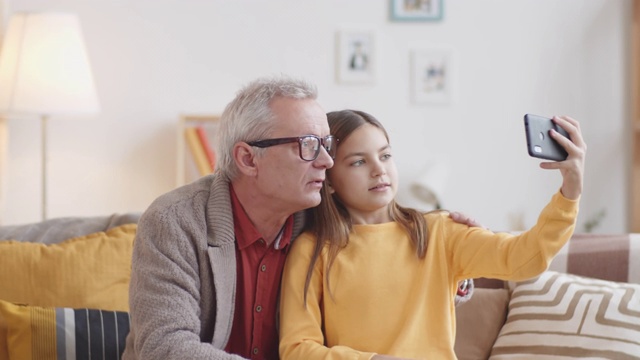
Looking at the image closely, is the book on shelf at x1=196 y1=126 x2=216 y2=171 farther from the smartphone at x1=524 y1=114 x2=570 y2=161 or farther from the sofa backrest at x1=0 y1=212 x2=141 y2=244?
the smartphone at x1=524 y1=114 x2=570 y2=161

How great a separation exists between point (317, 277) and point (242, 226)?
0.20 meters

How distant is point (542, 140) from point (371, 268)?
49 centimetres

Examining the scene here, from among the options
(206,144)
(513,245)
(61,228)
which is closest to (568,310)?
(513,245)

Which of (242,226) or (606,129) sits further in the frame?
(606,129)

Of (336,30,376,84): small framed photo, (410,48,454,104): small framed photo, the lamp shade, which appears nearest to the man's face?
the lamp shade

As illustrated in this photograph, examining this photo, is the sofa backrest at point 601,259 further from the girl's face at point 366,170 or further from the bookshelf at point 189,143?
the bookshelf at point 189,143

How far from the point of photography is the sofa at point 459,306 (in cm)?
228

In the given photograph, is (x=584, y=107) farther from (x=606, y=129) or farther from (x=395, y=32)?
(x=395, y=32)

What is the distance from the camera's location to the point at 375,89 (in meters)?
4.12

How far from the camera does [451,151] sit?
167 inches

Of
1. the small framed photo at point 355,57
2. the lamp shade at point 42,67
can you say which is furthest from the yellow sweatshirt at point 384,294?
the small framed photo at point 355,57

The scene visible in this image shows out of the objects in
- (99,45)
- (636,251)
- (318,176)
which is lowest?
(636,251)

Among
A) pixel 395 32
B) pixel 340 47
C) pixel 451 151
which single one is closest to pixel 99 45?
pixel 340 47

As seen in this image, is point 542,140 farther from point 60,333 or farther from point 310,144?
point 60,333
